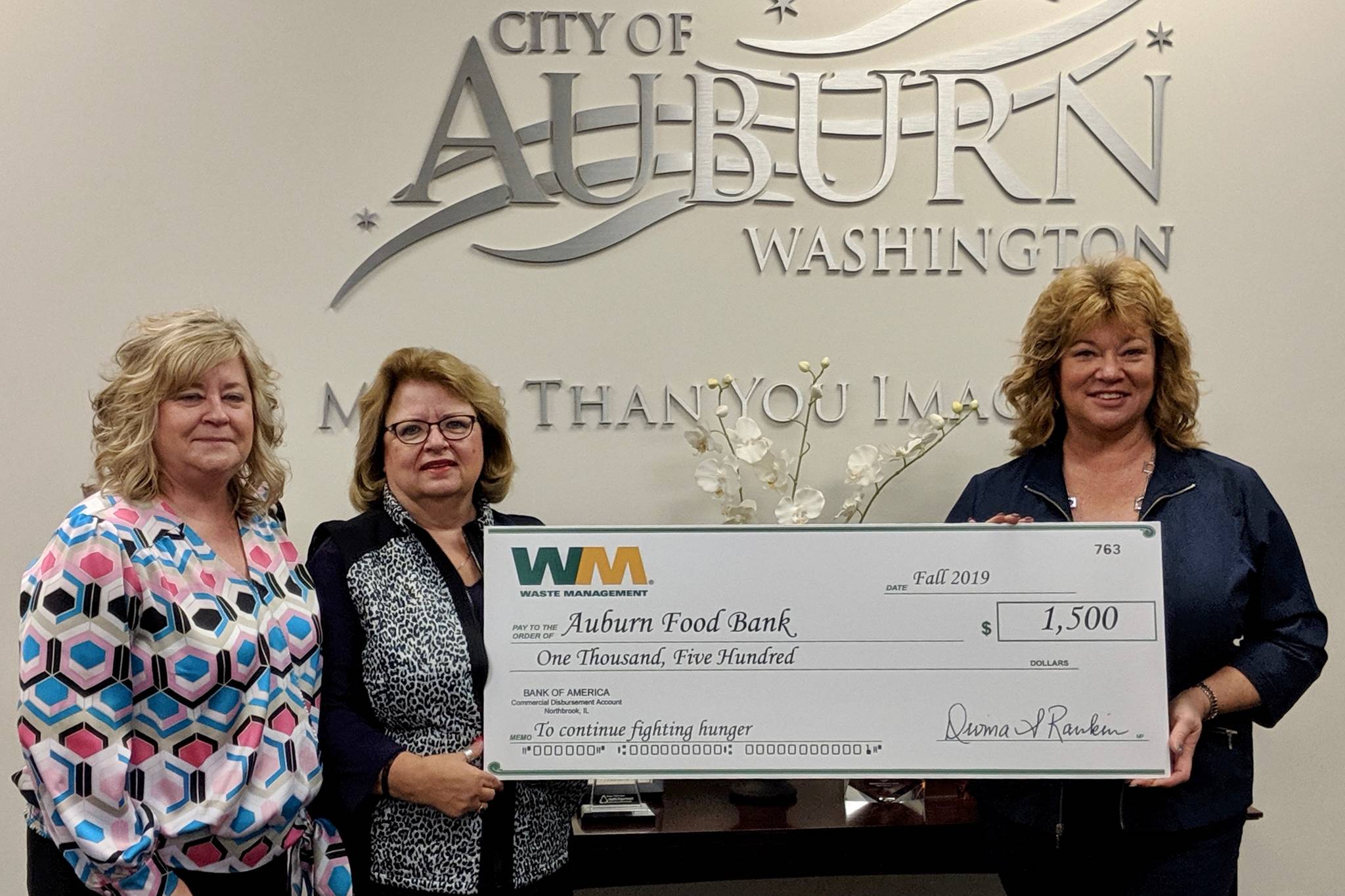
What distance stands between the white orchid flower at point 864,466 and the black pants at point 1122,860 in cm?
90

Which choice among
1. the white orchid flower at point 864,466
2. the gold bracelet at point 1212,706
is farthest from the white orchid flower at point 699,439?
the gold bracelet at point 1212,706

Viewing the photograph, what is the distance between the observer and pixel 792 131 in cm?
294

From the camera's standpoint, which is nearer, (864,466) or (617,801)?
(617,801)

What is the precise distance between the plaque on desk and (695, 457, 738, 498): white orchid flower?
70 cm

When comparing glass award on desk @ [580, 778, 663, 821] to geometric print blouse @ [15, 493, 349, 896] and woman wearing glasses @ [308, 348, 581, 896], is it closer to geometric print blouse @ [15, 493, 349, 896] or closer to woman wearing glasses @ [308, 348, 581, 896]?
woman wearing glasses @ [308, 348, 581, 896]

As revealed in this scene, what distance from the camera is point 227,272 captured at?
2.88 meters

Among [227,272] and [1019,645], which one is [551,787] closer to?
[1019,645]

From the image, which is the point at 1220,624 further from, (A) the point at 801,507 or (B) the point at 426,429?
(B) the point at 426,429

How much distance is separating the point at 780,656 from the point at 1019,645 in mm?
440

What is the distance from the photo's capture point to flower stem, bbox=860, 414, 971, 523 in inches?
112

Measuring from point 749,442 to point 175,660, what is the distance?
55.6 inches

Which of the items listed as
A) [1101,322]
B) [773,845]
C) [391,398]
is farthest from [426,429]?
[1101,322]

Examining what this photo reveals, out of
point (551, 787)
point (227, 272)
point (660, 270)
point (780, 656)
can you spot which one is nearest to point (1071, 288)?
A: point (780, 656)

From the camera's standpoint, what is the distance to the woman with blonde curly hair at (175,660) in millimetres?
1705
